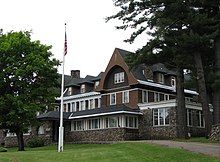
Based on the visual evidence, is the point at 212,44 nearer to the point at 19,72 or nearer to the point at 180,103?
the point at 180,103

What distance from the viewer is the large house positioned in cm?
4188

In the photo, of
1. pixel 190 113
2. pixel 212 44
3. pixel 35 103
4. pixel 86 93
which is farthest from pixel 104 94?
pixel 212 44

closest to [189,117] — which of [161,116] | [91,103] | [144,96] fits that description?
[161,116]

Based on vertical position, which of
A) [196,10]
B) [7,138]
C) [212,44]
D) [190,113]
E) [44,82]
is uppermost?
[196,10]

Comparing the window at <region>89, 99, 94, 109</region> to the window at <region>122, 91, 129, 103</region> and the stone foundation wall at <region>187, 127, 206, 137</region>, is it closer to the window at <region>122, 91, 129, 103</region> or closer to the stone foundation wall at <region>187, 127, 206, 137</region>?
the window at <region>122, 91, 129, 103</region>

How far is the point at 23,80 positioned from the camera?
115 feet

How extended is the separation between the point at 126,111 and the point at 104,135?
4604 millimetres

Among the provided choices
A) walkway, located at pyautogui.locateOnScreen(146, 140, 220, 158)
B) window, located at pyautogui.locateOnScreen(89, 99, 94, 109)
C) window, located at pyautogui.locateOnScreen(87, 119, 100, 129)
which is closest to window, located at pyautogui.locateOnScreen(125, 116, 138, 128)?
window, located at pyautogui.locateOnScreen(87, 119, 100, 129)

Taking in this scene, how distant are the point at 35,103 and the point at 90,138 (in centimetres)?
1278

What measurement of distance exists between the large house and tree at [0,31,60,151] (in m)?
9.42

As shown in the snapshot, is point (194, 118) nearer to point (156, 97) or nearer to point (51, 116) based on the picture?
point (156, 97)

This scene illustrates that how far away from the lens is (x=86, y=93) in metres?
56.3

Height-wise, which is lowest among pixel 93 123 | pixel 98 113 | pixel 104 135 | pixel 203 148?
pixel 104 135

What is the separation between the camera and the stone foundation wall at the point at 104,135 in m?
42.4
